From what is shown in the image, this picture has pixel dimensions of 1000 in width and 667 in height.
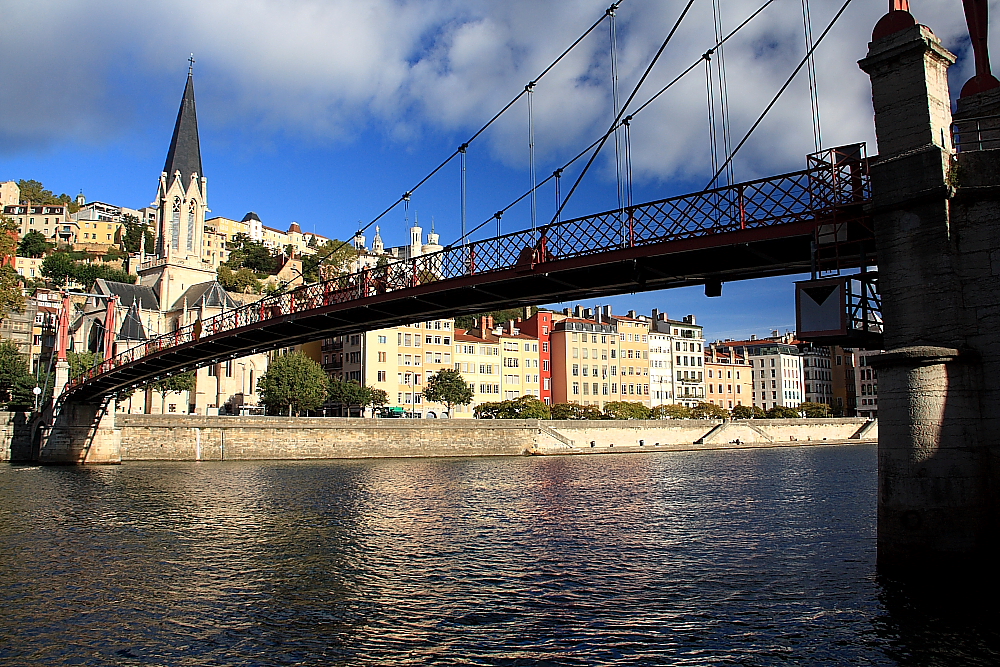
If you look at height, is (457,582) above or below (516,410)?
below

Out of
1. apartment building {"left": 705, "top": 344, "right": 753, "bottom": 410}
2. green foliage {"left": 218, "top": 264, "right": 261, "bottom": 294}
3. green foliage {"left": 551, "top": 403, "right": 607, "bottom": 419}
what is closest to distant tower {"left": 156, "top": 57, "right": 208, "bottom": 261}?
green foliage {"left": 218, "top": 264, "right": 261, "bottom": 294}

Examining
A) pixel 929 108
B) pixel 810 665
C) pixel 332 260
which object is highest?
pixel 332 260

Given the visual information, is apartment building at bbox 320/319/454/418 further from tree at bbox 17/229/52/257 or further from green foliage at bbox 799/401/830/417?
tree at bbox 17/229/52/257

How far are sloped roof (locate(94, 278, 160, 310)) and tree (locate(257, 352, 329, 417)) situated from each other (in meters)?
33.5

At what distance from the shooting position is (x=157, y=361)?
157ft

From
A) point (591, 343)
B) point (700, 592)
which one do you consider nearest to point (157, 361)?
point (700, 592)

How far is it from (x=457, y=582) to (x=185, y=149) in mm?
108305

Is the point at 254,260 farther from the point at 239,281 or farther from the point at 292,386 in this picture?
the point at 292,386

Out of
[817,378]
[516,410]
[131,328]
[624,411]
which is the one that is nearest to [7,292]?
[131,328]

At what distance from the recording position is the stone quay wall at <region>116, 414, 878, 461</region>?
57.0 metres

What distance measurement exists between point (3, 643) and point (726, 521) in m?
21.0

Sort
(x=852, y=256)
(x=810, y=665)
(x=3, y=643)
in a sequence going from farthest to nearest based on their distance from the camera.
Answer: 1. (x=852, y=256)
2. (x=3, y=643)
3. (x=810, y=665)

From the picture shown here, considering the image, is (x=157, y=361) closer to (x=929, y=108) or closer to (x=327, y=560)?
(x=327, y=560)

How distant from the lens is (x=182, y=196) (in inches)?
4493
